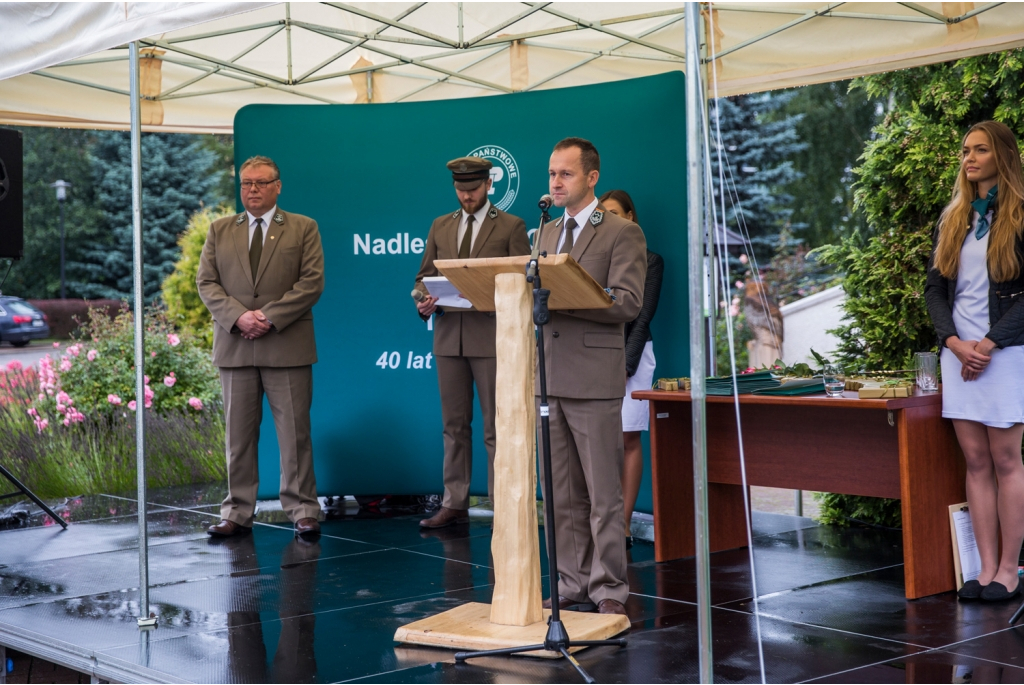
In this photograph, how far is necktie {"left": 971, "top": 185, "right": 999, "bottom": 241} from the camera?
14.4 feet

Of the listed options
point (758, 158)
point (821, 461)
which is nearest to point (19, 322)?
point (758, 158)

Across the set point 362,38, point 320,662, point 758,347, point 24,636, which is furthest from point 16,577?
point 758,347

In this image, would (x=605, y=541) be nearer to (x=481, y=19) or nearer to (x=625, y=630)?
(x=625, y=630)

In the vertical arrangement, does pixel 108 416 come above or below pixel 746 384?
below

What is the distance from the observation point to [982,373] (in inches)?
171

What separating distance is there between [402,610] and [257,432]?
2.24 m

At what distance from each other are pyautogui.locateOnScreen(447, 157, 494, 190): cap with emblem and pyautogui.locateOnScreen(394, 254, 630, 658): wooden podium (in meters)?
2.38

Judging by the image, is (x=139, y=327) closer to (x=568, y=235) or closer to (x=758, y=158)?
(x=568, y=235)

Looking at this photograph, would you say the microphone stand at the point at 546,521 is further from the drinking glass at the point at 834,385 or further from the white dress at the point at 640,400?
the white dress at the point at 640,400

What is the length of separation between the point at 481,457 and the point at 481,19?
9.08ft

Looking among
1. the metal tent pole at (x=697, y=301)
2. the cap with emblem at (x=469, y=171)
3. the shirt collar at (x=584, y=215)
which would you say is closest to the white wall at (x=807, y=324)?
the cap with emblem at (x=469, y=171)

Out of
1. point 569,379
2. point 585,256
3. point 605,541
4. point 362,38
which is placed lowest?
point 605,541

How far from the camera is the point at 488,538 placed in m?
6.00

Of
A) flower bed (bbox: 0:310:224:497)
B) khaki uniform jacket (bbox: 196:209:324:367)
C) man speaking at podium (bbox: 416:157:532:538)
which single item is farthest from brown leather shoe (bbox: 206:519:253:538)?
flower bed (bbox: 0:310:224:497)
